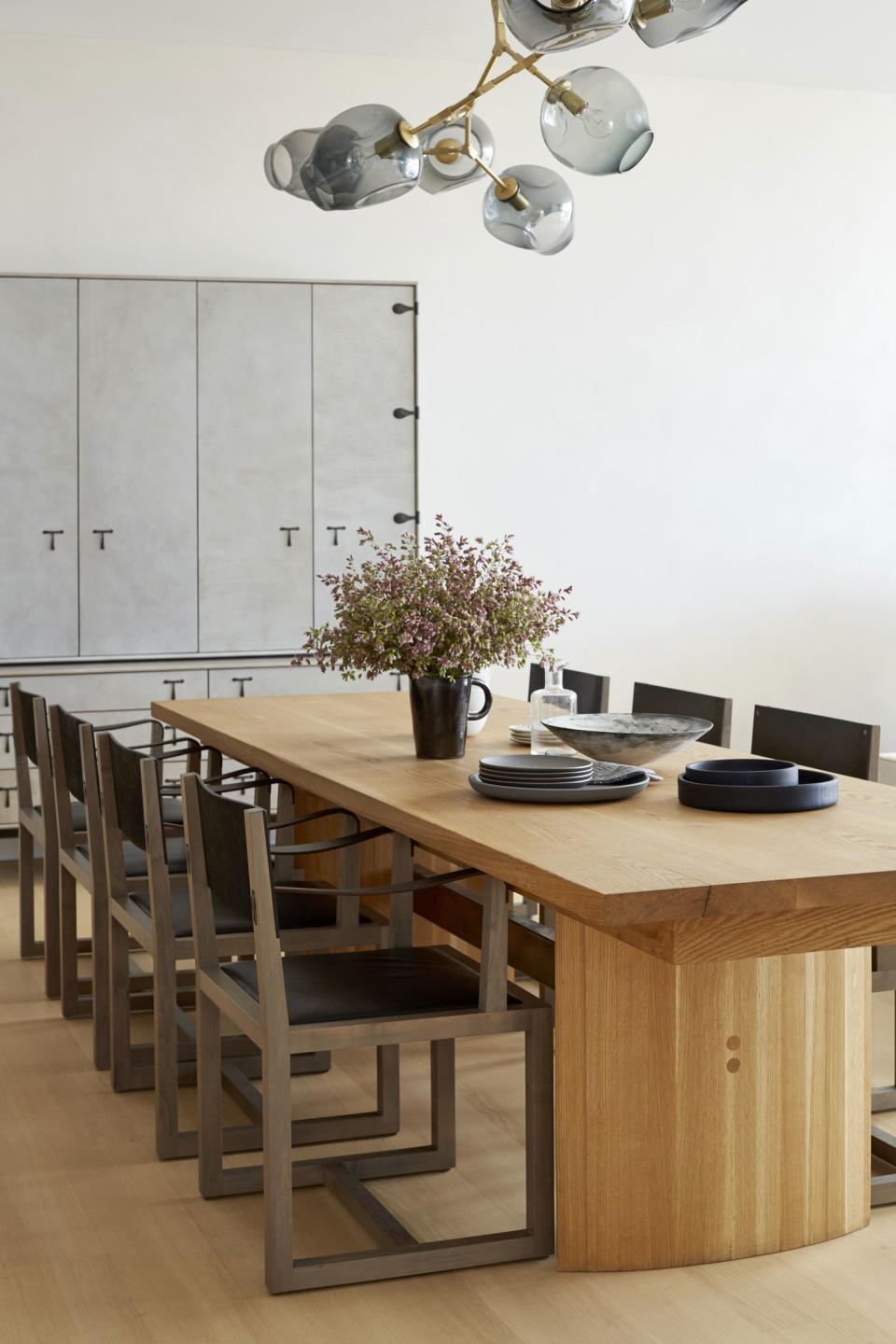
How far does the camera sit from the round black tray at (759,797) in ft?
8.74

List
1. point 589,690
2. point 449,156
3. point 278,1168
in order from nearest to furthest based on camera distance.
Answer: point 278,1168
point 449,156
point 589,690

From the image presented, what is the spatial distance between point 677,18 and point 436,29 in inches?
144

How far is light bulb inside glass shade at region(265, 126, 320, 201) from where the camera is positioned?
3756 millimetres

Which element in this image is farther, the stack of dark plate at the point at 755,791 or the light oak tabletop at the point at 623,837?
the stack of dark plate at the point at 755,791

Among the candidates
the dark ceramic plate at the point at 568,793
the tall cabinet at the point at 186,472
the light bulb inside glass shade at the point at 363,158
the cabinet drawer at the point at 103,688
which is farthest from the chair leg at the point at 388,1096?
the tall cabinet at the point at 186,472

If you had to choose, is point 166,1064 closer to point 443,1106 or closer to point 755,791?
point 443,1106

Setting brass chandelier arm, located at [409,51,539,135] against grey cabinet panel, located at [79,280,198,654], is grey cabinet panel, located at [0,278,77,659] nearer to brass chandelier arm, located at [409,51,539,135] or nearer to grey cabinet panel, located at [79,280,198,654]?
grey cabinet panel, located at [79,280,198,654]

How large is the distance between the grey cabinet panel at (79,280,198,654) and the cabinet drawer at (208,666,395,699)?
0.63 feet

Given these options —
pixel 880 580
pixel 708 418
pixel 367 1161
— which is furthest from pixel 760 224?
pixel 367 1161

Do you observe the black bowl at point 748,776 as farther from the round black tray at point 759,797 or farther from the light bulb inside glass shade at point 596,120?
the light bulb inside glass shade at point 596,120

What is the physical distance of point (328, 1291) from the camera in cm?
247

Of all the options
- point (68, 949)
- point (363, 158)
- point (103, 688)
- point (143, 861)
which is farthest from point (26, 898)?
point (363, 158)

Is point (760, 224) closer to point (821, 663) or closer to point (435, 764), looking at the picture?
point (821, 663)

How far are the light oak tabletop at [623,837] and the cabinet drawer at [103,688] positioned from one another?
2.22 m
